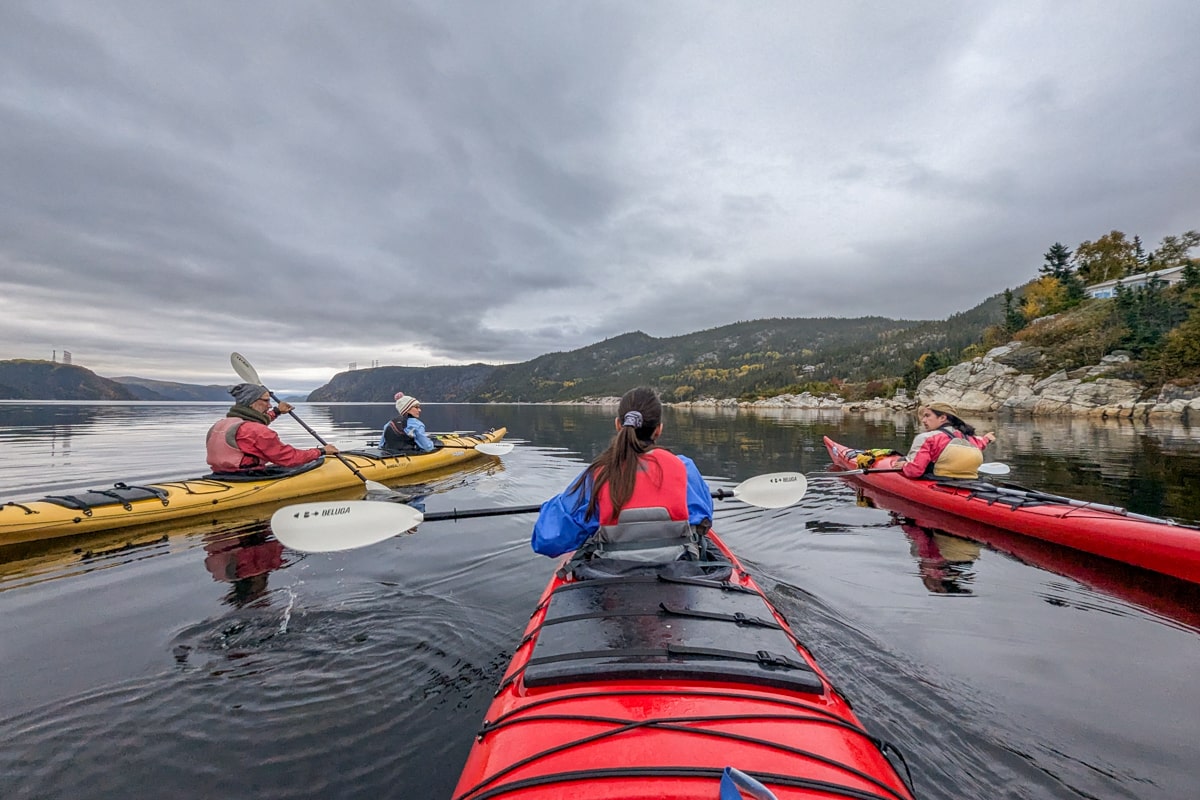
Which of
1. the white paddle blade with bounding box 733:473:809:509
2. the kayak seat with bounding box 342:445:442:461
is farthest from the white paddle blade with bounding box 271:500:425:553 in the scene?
the kayak seat with bounding box 342:445:442:461

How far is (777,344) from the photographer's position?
570ft

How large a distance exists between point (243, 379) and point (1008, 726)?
14.8 metres

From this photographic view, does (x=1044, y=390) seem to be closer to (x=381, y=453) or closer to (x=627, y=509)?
(x=381, y=453)

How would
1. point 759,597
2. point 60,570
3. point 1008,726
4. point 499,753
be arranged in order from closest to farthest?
1. point 499,753
2. point 759,597
3. point 1008,726
4. point 60,570

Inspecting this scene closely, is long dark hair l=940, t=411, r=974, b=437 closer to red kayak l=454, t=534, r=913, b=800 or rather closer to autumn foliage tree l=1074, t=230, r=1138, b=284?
red kayak l=454, t=534, r=913, b=800

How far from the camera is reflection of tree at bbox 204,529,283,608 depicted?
230 inches

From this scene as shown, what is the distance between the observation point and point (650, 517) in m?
3.45

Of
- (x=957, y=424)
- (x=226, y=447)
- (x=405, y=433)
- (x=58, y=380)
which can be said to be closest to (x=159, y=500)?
(x=226, y=447)

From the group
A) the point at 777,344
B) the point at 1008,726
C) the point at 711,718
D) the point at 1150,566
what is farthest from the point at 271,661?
the point at 777,344

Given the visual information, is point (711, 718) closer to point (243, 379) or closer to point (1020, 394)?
point (243, 379)

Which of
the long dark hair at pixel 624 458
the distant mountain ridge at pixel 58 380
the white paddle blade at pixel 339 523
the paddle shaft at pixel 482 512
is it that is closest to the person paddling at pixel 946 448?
the paddle shaft at pixel 482 512

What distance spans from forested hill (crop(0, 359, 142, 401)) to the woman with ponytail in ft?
747

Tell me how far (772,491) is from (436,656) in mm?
4442

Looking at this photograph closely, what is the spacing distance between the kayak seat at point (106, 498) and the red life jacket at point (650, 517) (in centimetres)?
939
